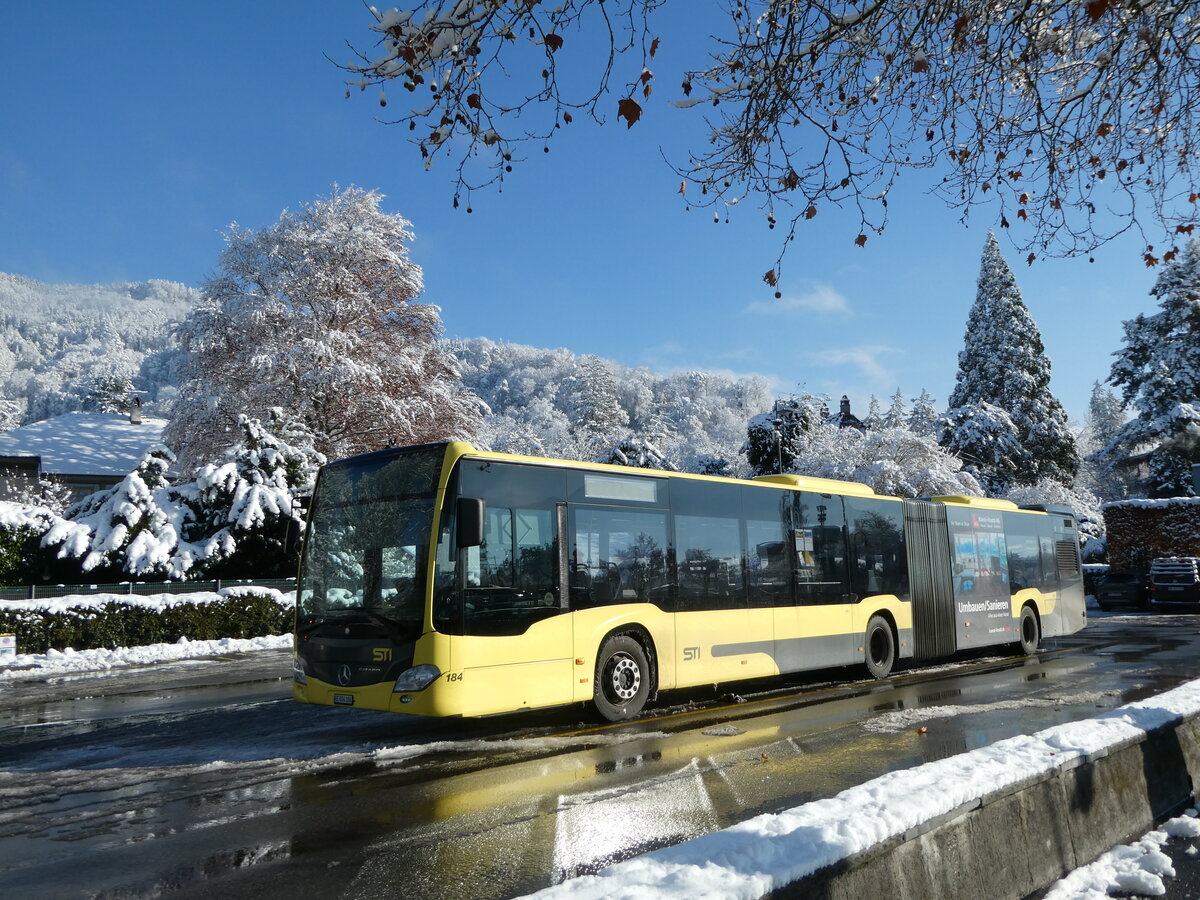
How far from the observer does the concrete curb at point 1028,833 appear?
391cm

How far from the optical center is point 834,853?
12.3ft

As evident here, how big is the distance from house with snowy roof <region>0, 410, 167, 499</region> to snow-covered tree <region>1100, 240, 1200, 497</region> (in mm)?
52963

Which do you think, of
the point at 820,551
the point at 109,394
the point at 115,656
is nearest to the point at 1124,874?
the point at 820,551

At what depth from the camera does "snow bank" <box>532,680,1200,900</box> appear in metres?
3.48

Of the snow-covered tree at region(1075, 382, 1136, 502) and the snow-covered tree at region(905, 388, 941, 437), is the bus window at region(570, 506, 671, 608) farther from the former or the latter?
the snow-covered tree at region(1075, 382, 1136, 502)

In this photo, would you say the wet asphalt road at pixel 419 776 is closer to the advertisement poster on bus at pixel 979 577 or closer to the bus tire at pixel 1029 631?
the advertisement poster on bus at pixel 979 577

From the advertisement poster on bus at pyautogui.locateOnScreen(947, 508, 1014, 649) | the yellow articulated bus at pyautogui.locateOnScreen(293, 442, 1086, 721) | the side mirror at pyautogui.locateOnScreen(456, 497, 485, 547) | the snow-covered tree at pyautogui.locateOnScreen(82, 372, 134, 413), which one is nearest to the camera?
the side mirror at pyautogui.locateOnScreen(456, 497, 485, 547)

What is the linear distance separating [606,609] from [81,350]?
164m

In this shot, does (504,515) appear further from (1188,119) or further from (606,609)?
(1188,119)

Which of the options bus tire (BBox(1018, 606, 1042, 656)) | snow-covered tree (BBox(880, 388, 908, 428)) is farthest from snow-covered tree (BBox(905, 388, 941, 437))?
bus tire (BBox(1018, 606, 1042, 656))

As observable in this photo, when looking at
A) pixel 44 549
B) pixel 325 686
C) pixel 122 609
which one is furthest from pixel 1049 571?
pixel 44 549

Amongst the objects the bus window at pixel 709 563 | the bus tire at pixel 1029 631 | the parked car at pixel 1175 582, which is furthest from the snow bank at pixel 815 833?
the parked car at pixel 1175 582

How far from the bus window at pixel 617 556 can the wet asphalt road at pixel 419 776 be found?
149cm

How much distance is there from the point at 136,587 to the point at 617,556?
1592 cm
